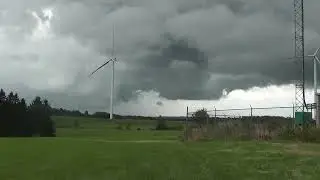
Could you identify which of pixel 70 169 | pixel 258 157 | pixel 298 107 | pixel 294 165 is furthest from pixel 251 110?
pixel 70 169

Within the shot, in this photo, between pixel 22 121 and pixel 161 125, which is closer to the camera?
pixel 22 121

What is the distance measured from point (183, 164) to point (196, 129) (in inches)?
964

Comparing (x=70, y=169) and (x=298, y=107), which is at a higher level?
(x=298, y=107)

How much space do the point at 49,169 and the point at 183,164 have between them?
464cm

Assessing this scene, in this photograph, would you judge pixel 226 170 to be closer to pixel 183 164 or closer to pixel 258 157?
pixel 183 164

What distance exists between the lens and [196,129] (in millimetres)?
44031

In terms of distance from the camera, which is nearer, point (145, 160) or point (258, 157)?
point (145, 160)

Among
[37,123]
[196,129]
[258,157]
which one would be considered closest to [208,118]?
[196,129]

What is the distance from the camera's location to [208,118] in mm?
46969

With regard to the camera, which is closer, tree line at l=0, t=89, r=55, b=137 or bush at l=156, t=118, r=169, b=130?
tree line at l=0, t=89, r=55, b=137

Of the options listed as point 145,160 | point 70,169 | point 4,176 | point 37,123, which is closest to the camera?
point 4,176

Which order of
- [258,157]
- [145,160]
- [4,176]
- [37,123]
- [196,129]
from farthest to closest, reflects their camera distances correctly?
[37,123] < [196,129] < [258,157] < [145,160] < [4,176]

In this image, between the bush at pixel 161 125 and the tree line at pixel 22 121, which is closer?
the tree line at pixel 22 121

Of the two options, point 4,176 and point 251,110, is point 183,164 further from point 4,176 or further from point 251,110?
point 251,110
